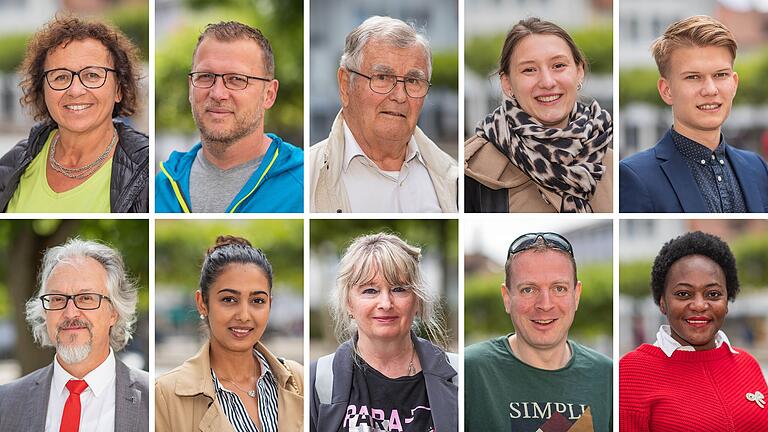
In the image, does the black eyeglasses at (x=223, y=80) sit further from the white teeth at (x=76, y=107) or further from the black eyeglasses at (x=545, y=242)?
the black eyeglasses at (x=545, y=242)

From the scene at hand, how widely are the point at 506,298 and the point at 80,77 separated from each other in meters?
2.24

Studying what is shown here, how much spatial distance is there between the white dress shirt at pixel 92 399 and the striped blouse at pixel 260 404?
0.50 m

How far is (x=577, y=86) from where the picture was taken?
528cm

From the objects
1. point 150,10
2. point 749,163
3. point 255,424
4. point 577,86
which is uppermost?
point 150,10

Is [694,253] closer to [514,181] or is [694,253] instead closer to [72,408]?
[514,181]

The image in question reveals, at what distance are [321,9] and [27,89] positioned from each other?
143 cm

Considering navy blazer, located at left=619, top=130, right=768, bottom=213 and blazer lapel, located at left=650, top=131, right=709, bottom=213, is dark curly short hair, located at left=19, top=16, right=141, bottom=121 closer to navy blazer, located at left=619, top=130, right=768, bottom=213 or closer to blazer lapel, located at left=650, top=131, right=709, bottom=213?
navy blazer, located at left=619, top=130, right=768, bottom=213

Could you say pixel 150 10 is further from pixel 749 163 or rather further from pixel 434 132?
pixel 749 163

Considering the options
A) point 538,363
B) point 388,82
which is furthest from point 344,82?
point 538,363

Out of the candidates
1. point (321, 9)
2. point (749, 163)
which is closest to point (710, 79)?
point (749, 163)

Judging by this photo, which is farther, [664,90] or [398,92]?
[664,90]

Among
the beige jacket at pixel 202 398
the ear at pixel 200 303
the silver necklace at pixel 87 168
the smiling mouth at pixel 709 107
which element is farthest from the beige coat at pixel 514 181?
the silver necklace at pixel 87 168

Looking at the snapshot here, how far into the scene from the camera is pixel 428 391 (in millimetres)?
5277

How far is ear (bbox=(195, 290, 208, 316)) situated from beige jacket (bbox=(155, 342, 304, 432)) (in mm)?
155
